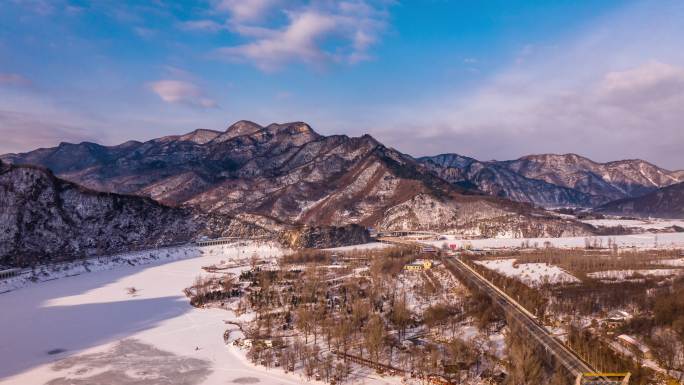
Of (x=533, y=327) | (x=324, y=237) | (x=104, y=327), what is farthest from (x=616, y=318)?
(x=324, y=237)

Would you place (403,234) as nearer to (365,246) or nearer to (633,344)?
(365,246)

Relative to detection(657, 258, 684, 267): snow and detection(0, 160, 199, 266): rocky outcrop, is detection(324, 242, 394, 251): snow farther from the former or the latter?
detection(657, 258, 684, 267): snow

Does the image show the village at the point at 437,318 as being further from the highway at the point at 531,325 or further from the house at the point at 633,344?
the highway at the point at 531,325

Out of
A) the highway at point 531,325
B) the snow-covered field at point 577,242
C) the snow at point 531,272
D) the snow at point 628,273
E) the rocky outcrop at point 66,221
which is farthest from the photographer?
the snow-covered field at point 577,242

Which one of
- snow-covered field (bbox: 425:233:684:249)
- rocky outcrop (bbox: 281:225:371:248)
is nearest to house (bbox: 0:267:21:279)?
rocky outcrop (bbox: 281:225:371:248)

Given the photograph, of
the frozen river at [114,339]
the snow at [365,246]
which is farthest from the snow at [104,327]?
the snow at [365,246]

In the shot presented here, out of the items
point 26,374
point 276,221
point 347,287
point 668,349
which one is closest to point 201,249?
point 276,221
